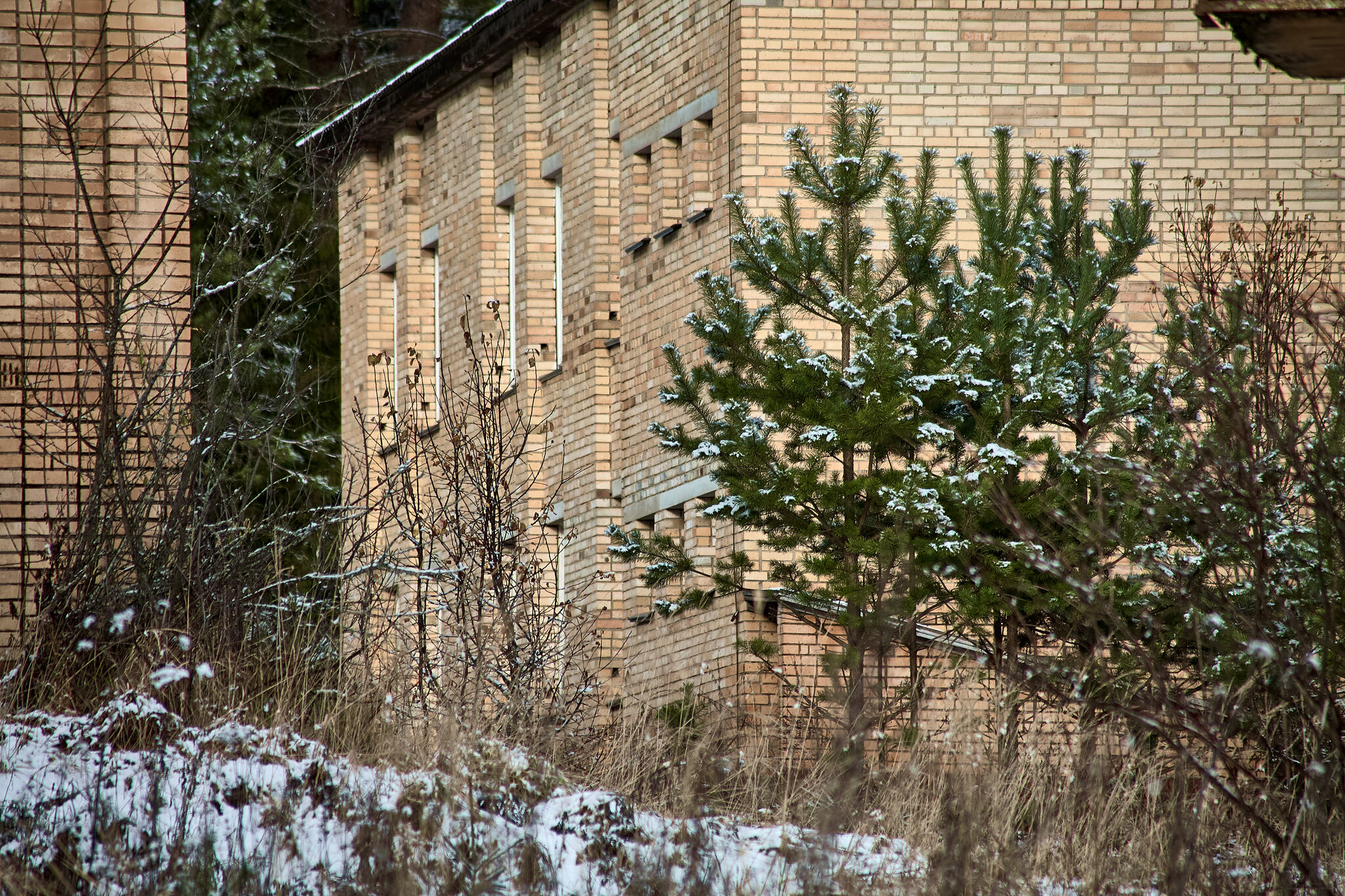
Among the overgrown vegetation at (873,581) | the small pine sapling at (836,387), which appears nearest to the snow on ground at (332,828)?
the overgrown vegetation at (873,581)

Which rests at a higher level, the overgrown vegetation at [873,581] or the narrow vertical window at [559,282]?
the narrow vertical window at [559,282]

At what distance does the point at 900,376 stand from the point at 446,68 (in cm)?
1244

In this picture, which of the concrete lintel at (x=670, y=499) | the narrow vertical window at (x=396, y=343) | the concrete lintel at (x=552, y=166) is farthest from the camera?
the narrow vertical window at (x=396, y=343)

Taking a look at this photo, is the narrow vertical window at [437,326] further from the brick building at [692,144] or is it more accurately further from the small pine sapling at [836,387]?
the small pine sapling at [836,387]

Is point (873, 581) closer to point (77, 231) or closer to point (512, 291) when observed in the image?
point (77, 231)

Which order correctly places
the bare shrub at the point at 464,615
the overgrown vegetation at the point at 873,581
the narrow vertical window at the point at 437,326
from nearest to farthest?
the overgrown vegetation at the point at 873,581
the bare shrub at the point at 464,615
the narrow vertical window at the point at 437,326

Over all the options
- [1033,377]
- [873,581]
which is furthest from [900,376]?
[873,581]

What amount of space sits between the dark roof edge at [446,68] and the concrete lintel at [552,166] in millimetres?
1538

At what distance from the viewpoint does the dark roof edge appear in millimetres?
20891

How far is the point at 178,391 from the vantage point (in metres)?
9.65

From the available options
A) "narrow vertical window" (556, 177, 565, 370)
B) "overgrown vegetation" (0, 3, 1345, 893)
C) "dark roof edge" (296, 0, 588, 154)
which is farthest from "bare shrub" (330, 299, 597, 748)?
"dark roof edge" (296, 0, 588, 154)

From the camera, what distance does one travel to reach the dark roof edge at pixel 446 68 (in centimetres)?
2089

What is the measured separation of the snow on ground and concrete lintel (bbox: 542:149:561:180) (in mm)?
14174

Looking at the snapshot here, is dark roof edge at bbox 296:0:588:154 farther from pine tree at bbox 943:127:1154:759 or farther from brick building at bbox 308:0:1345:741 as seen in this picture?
pine tree at bbox 943:127:1154:759
